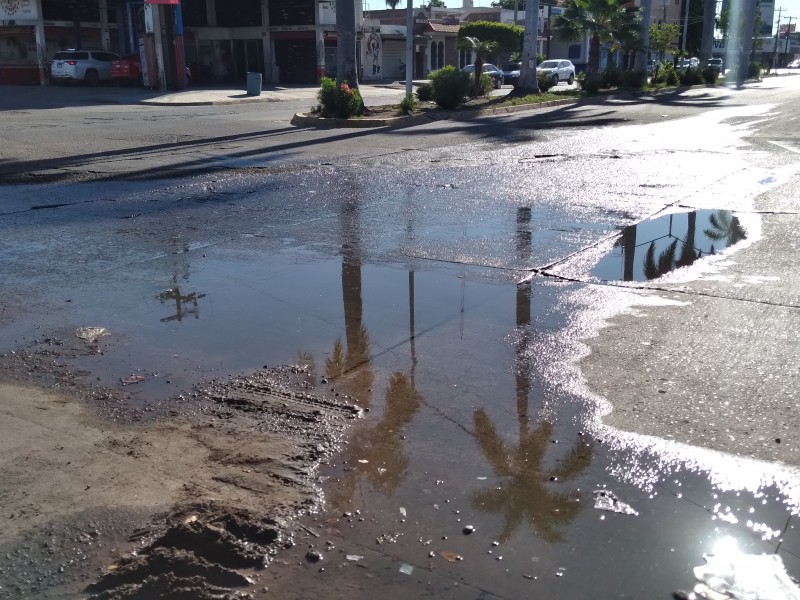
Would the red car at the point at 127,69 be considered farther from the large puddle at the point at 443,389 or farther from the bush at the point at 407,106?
the large puddle at the point at 443,389

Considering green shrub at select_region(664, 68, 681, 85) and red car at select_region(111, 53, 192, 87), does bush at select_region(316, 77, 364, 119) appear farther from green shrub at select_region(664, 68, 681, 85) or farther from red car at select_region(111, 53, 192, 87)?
green shrub at select_region(664, 68, 681, 85)

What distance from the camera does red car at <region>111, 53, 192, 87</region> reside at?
136ft

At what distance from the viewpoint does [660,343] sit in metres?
5.83

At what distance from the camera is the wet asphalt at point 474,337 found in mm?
3576

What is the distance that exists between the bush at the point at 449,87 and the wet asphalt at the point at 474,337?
13245 millimetres

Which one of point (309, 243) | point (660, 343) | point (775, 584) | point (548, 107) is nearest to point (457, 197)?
point (309, 243)

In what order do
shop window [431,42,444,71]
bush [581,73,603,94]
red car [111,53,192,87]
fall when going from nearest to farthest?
bush [581,73,603,94] → red car [111,53,192,87] → shop window [431,42,444,71]

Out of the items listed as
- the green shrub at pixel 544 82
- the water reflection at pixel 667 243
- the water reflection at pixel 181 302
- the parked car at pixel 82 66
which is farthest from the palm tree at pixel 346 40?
the parked car at pixel 82 66

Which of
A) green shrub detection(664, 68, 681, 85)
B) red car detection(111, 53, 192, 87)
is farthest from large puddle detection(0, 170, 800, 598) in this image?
green shrub detection(664, 68, 681, 85)

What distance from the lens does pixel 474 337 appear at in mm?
6039

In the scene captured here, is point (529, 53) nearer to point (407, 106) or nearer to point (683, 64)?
point (407, 106)

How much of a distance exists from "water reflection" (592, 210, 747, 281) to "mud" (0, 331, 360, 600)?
3.61 m

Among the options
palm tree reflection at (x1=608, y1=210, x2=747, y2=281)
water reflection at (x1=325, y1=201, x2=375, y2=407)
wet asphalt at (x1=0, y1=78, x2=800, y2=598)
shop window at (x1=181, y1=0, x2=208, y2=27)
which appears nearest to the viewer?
wet asphalt at (x1=0, y1=78, x2=800, y2=598)

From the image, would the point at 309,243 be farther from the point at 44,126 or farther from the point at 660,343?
the point at 44,126
